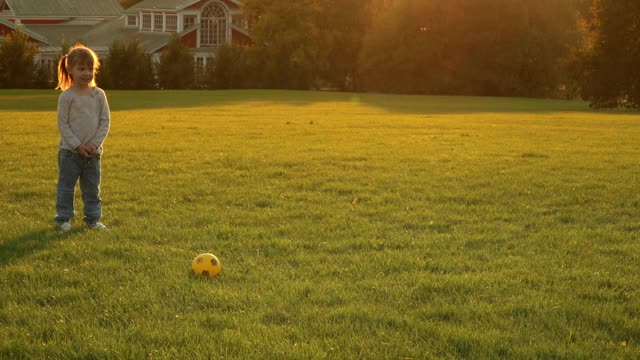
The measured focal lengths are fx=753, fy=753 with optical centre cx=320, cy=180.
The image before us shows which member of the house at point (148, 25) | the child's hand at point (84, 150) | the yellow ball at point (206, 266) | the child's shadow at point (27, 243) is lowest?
the child's shadow at point (27, 243)

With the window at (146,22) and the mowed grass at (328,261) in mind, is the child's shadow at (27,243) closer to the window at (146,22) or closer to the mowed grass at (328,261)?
the mowed grass at (328,261)

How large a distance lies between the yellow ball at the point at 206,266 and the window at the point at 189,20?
66.3 m

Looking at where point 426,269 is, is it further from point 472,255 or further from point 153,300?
point 153,300

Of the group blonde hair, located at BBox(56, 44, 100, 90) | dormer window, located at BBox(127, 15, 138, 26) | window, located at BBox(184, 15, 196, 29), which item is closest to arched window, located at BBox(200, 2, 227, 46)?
window, located at BBox(184, 15, 196, 29)

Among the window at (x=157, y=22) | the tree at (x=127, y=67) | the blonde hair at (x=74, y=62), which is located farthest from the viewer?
the window at (x=157, y=22)

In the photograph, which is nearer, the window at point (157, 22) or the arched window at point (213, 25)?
the arched window at point (213, 25)

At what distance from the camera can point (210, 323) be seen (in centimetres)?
471

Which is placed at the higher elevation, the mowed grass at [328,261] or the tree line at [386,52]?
the tree line at [386,52]

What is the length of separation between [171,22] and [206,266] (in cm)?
6686

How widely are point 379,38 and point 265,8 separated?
10369 millimetres

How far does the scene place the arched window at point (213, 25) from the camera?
69125mm

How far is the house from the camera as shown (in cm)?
6693

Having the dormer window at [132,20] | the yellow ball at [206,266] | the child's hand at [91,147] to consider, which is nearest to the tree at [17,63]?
the dormer window at [132,20]

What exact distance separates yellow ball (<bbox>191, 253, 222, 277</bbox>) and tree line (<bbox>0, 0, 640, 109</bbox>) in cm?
5172
